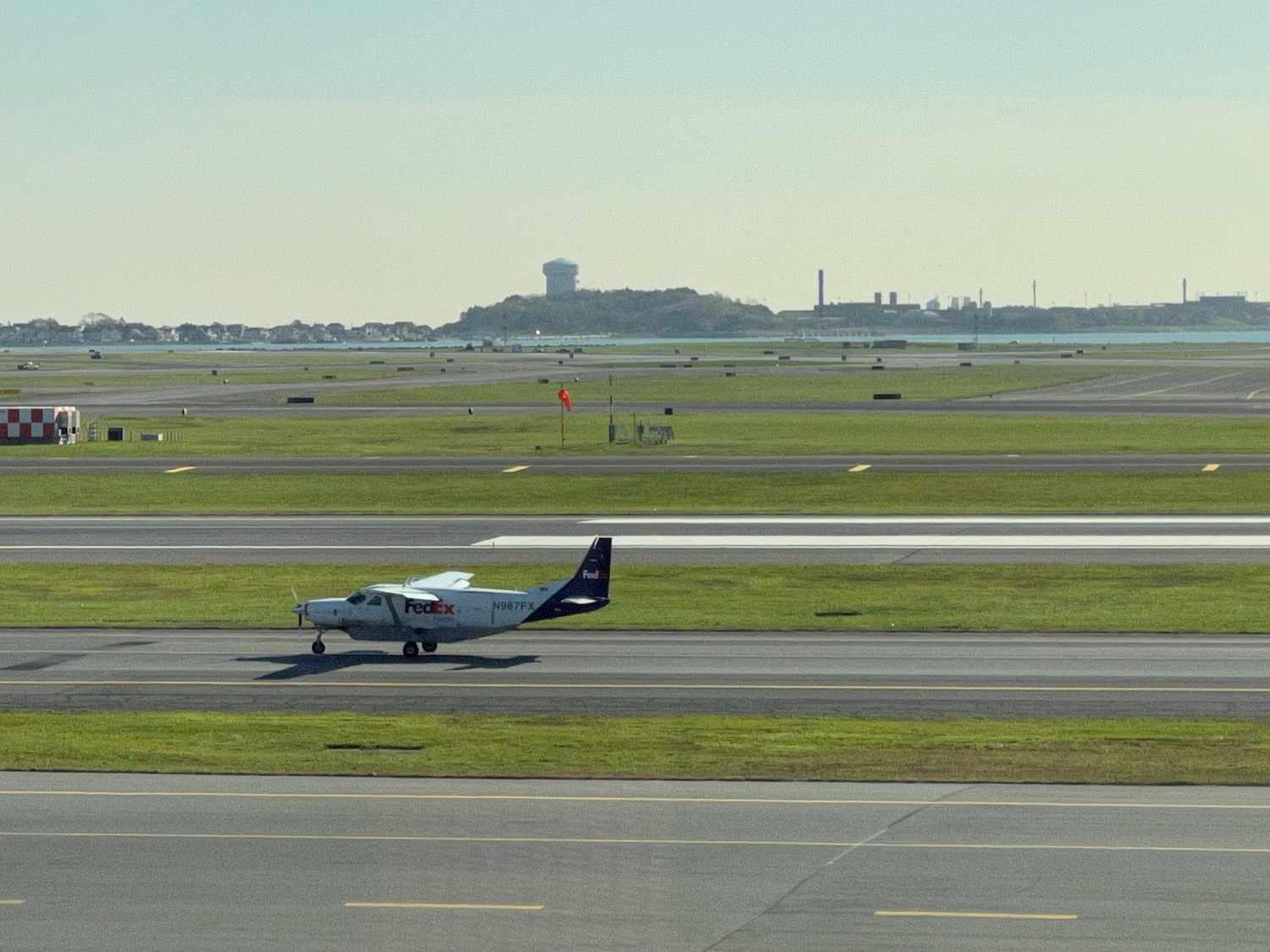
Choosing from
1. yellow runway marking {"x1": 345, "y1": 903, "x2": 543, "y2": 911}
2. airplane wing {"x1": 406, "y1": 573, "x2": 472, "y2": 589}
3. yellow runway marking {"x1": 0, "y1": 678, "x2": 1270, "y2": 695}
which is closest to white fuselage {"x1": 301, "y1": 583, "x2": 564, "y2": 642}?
airplane wing {"x1": 406, "y1": 573, "x2": 472, "y2": 589}

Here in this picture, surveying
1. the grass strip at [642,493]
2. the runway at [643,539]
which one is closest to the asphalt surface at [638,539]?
the runway at [643,539]

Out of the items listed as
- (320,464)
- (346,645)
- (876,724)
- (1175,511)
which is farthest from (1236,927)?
(320,464)

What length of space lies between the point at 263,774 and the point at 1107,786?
1671 centimetres

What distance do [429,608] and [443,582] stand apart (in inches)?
75.6

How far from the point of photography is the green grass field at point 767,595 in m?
49.1

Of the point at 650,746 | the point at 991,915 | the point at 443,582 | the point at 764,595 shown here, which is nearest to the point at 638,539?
the point at 764,595

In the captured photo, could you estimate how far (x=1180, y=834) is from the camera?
26266mm

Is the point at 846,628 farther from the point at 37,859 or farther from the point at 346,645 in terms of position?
the point at 37,859

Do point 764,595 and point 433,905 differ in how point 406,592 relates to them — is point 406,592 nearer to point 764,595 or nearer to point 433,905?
point 764,595

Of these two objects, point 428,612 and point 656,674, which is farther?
point 428,612

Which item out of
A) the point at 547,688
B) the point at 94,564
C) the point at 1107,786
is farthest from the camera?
the point at 94,564

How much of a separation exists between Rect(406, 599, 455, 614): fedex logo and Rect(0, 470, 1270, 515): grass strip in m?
32.6

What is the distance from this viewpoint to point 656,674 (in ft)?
136

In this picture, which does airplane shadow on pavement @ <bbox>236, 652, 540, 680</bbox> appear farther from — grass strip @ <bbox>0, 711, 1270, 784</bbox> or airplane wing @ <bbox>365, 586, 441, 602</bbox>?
grass strip @ <bbox>0, 711, 1270, 784</bbox>
